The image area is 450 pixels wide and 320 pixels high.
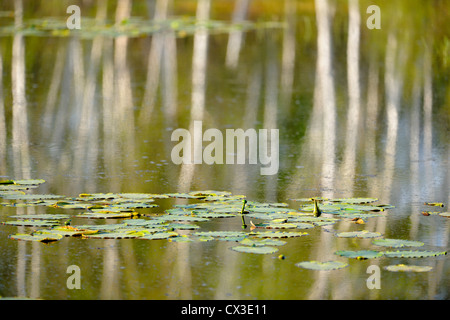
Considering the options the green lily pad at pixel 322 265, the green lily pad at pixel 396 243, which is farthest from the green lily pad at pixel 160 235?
the green lily pad at pixel 396 243

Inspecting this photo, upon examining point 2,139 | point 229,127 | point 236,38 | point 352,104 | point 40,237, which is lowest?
point 40,237

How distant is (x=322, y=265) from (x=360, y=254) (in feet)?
0.94

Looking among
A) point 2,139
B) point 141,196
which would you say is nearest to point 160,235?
point 141,196

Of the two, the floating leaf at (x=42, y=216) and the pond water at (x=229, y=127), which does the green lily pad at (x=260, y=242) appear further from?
the floating leaf at (x=42, y=216)

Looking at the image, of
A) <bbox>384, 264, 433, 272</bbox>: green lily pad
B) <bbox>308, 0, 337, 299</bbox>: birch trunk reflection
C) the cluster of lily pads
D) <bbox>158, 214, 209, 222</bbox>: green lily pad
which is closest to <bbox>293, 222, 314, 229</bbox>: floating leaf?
the cluster of lily pads

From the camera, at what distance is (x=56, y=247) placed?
5105 millimetres

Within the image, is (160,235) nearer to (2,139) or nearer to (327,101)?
(2,139)

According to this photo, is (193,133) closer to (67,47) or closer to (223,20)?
(67,47)

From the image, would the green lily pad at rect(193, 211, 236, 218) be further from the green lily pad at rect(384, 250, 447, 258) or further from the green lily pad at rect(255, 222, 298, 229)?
the green lily pad at rect(384, 250, 447, 258)

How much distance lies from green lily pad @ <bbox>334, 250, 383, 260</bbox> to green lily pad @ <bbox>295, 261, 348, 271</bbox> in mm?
127

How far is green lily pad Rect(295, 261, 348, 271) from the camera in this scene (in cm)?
467

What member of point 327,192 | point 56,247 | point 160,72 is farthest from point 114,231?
point 160,72

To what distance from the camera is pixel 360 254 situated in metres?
4.89

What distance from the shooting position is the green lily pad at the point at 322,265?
467cm
